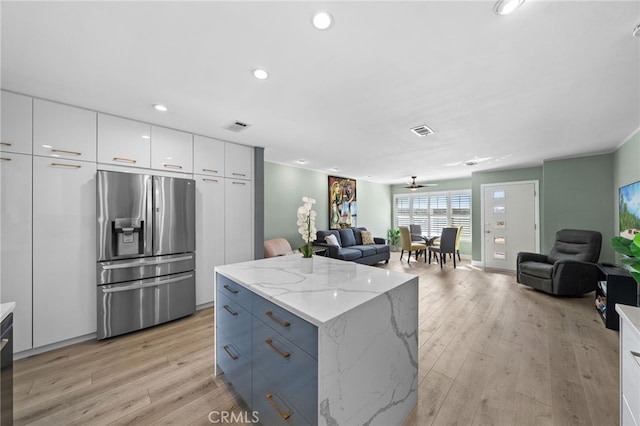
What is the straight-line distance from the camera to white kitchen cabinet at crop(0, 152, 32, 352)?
2187 mm

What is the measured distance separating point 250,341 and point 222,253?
2.24 m

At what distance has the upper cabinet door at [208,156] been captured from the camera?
336cm

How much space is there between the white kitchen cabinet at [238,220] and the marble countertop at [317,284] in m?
1.65

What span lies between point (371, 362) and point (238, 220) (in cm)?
300

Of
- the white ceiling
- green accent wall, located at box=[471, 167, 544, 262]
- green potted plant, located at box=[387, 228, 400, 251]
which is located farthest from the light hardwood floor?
green potted plant, located at box=[387, 228, 400, 251]

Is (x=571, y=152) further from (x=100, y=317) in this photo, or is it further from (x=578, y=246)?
(x=100, y=317)

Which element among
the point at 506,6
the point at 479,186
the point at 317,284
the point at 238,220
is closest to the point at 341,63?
the point at 506,6

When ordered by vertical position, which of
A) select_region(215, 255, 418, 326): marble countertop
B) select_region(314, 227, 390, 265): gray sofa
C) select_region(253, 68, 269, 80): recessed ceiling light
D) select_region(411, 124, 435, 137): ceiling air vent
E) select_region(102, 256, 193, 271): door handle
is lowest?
select_region(314, 227, 390, 265): gray sofa

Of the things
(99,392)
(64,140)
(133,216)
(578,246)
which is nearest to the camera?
(99,392)

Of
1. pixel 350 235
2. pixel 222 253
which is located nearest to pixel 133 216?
pixel 222 253

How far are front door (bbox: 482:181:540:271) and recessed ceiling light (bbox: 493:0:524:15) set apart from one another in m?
5.76

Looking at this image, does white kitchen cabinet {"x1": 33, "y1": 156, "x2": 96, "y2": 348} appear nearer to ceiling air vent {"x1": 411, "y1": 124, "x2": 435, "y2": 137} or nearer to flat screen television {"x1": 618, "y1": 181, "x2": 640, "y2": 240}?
ceiling air vent {"x1": 411, "y1": 124, "x2": 435, "y2": 137}

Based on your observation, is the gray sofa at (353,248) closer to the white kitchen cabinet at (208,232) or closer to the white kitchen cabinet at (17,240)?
the white kitchen cabinet at (208,232)

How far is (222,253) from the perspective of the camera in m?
3.59
